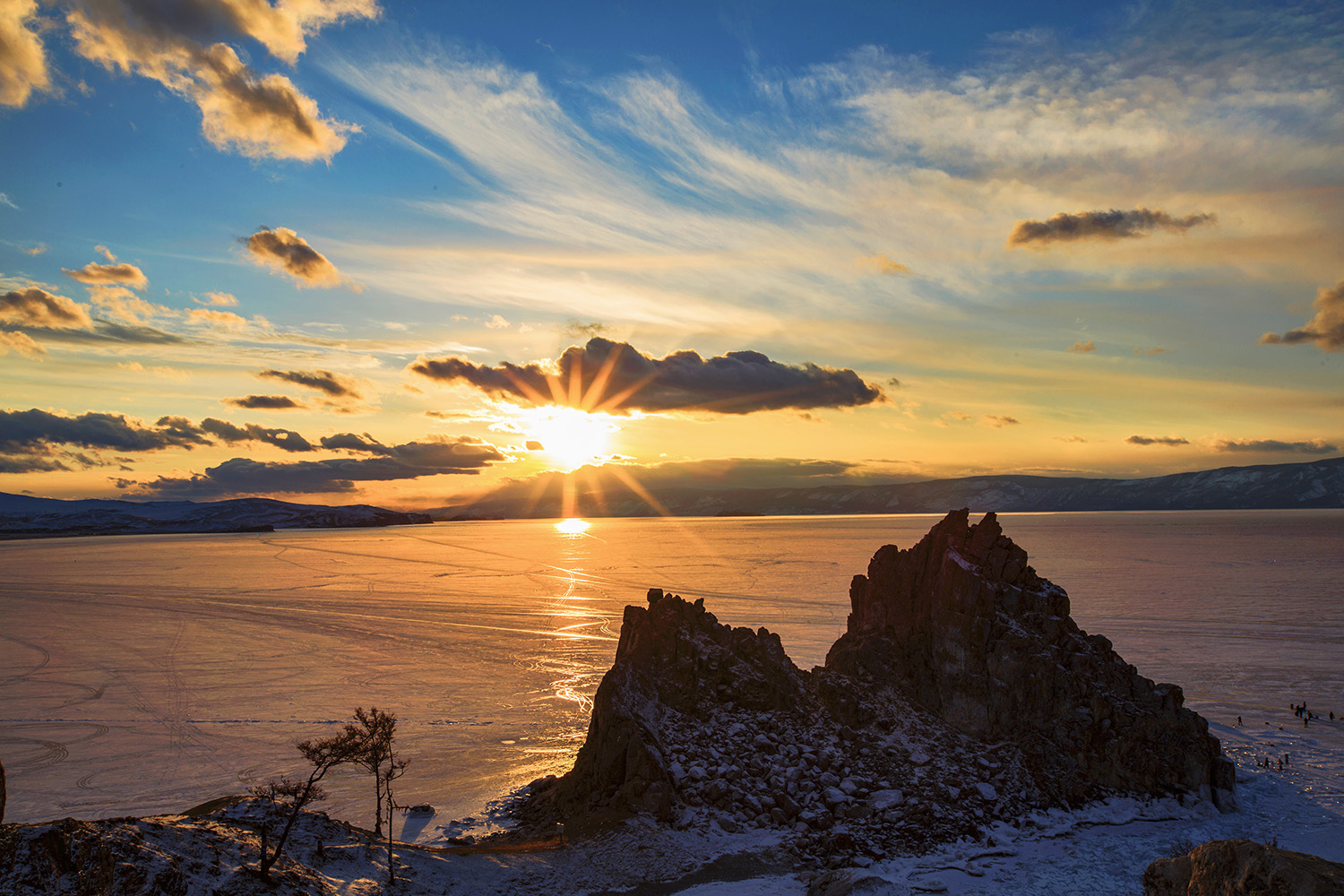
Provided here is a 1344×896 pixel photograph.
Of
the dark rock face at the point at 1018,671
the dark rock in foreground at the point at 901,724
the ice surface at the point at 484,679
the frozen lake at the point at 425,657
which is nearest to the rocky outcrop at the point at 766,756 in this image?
the dark rock in foreground at the point at 901,724

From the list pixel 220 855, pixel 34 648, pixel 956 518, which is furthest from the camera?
pixel 34 648

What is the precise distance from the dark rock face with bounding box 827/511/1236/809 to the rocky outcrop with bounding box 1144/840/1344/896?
15410 millimetres

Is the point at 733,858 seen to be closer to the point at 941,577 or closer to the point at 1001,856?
the point at 1001,856

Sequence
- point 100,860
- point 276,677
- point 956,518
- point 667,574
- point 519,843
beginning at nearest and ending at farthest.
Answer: point 100,860, point 519,843, point 956,518, point 276,677, point 667,574

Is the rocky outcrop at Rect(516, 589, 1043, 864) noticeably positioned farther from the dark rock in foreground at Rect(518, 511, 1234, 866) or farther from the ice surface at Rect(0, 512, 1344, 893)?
the ice surface at Rect(0, 512, 1344, 893)

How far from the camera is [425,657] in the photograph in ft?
207

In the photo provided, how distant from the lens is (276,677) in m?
55.9

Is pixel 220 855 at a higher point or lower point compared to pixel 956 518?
lower

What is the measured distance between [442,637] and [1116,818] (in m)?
58.9

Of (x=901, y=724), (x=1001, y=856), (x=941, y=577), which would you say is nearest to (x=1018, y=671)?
(x=941, y=577)

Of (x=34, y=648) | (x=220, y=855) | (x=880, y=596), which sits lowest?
(x=34, y=648)

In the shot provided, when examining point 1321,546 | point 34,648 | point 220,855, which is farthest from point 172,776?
point 1321,546

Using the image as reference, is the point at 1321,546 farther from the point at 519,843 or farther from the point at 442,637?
the point at 519,843

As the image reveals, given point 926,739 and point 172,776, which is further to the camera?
point 172,776
